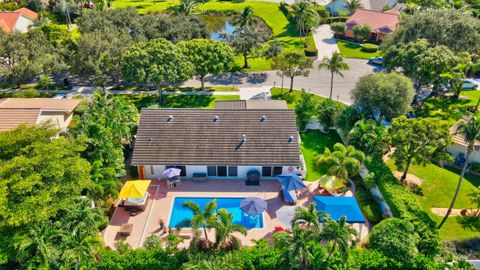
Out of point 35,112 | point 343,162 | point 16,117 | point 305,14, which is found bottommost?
point 343,162

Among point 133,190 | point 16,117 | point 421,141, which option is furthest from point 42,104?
point 421,141

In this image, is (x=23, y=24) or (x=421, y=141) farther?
(x=23, y=24)

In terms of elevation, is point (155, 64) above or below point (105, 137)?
above

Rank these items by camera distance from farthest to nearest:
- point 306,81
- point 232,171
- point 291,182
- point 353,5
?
point 353,5 < point 306,81 < point 232,171 < point 291,182

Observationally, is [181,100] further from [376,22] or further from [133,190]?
[376,22]

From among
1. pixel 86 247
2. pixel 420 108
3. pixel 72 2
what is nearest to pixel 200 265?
pixel 86 247

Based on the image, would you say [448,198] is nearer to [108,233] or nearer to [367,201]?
[367,201]
